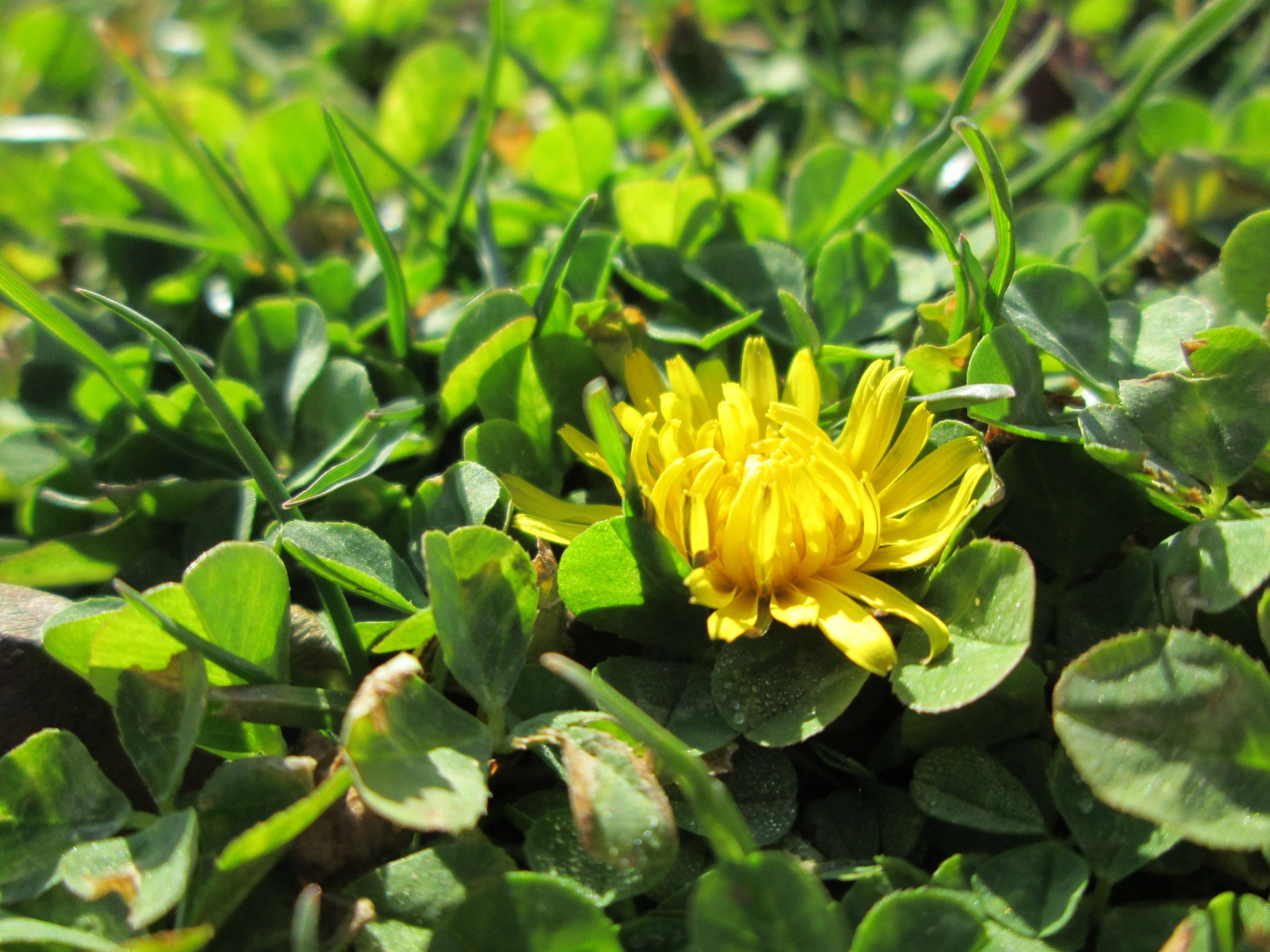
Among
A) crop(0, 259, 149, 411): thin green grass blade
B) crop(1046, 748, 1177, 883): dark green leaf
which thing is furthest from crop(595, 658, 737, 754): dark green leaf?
crop(0, 259, 149, 411): thin green grass blade

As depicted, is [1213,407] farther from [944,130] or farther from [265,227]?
[265,227]

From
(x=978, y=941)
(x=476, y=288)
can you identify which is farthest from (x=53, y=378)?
(x=978, y=941)

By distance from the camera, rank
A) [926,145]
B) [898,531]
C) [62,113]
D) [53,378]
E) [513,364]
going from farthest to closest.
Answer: [62,113] < [53,378] < [926,145] < [513,364] < [898,531]

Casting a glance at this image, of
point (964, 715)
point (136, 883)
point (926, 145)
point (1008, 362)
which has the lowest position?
point (964, 715)

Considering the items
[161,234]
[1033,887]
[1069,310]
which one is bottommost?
[1033,887]

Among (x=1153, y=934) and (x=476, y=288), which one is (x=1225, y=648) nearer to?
(x=1153, y=934)

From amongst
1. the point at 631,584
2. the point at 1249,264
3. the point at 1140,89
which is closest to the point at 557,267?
the point at 631,584

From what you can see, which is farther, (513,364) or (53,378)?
(53,378)

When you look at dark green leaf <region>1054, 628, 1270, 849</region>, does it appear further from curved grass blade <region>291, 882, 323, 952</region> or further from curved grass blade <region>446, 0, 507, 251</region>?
curved grass blade <region>446, 0, 507, 251</region>
